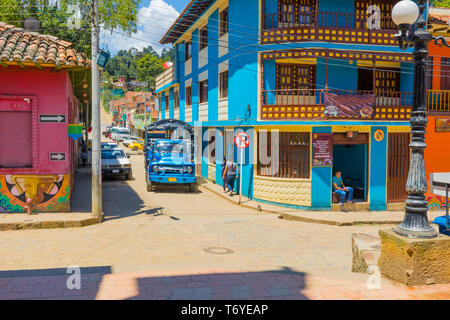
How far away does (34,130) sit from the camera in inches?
493

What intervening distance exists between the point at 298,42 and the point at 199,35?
34.1 ft

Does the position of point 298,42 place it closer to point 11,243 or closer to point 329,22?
point 329,22

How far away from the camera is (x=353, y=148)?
61.5ft

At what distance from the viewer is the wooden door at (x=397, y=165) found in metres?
17.3

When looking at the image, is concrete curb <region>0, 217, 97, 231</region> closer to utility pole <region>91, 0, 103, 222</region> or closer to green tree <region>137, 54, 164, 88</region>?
utility pole <region>91, 0, 103, 222</region>

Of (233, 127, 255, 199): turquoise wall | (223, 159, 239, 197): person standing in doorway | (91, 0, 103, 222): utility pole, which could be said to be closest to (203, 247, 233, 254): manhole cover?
(91, 0, 103, 222): utility pole

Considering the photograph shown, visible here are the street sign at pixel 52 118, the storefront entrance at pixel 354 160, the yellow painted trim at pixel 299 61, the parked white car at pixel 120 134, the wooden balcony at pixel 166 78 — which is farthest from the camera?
the parked white car at pixel 120 134

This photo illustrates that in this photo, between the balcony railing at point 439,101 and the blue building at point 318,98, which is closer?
the blue building at point 318,98

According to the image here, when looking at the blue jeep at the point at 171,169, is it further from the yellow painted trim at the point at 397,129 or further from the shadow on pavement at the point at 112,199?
the yellow painted trim at the point at 397,129

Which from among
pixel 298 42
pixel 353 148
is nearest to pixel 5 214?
pixel 298 42

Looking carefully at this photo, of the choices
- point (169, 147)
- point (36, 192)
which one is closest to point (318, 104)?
point (169, 147)

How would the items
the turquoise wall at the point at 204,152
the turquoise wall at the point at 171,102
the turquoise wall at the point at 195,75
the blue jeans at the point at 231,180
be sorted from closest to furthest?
the blue jeans at the point at 231,180 < the turquoise wall at the point at 204,152 < the turquoise wall at the point at 195,75 < the turquoise wall at the point at 171,102

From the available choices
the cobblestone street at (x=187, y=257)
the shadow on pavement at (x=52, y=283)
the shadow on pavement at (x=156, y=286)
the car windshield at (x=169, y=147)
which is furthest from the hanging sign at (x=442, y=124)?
the shadow on pavement at (x=52, y=283)

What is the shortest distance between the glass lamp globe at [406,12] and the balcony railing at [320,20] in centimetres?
1059
